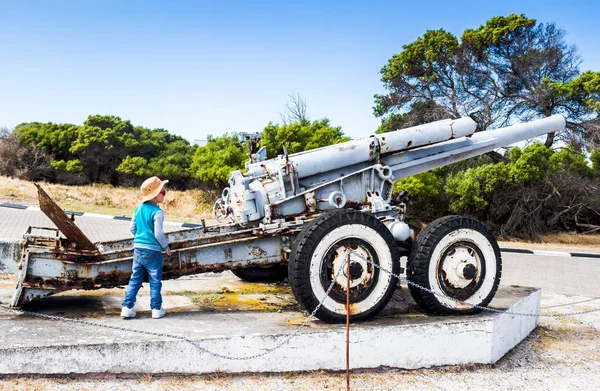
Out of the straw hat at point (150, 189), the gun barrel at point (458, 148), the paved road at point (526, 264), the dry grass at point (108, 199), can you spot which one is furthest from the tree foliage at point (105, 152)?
the straw hat at point (150, 189)

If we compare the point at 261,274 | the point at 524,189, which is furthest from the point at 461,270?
the point at 524,189

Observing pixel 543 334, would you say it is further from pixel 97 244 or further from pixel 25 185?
pixel 25 185

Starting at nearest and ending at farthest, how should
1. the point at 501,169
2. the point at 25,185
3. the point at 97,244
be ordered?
the point at 97,244 → the point at 501,169 → the point at 25,185

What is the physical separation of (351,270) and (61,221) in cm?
254

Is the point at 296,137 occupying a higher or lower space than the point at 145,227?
higher

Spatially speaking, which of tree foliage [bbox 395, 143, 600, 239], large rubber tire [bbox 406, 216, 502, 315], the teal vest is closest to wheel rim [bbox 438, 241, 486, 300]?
large rubber tire [bbox 406, 216, 502, 315]

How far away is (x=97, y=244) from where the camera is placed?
224 inches

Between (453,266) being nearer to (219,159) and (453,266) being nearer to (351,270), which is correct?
(351,270)

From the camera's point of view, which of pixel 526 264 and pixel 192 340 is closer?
pixel 192 340

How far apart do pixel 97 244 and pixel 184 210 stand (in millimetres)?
16557

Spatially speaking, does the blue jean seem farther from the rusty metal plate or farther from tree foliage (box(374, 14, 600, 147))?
tree foliage (box(374, 14, 600, 147))

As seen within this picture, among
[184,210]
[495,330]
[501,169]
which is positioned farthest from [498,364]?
[184,210]

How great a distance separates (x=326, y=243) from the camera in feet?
15.6

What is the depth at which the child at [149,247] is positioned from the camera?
4707mm
